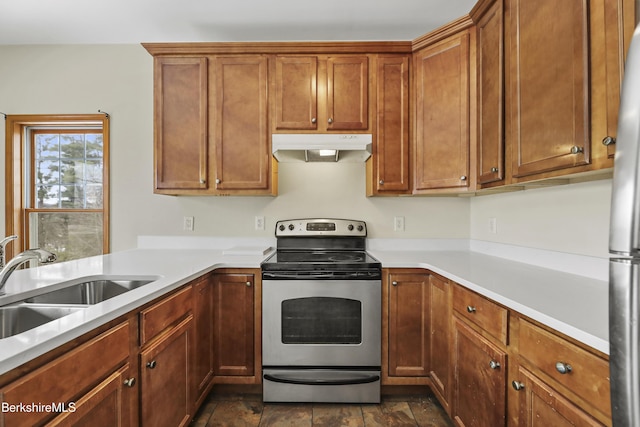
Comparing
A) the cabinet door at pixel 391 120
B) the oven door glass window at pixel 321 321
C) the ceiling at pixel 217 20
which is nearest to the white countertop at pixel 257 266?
the oven door glass window at pixel 321 321

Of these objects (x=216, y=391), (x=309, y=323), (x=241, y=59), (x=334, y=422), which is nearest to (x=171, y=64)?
(x=241, y=59)

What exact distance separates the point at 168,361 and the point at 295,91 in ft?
6.04

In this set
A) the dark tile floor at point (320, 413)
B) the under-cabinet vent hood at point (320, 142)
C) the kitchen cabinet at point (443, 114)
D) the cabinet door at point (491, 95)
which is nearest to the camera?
the cabinet door at point (491, 95)

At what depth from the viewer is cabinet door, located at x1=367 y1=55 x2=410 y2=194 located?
2301 mm

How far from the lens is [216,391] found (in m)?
2.08

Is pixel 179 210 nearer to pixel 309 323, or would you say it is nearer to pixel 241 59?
pixel 241 59

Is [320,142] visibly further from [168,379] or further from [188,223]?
[168,379]

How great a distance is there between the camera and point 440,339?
185 cm

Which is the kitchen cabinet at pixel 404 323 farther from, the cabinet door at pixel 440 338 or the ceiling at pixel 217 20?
the ceiling at pixel 217 20

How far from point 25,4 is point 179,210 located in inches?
68.9

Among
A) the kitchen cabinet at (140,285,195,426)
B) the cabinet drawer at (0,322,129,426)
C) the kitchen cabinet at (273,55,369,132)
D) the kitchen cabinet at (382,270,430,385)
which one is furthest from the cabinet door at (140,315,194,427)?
the kitchen cabinet at (273,55,369,132)

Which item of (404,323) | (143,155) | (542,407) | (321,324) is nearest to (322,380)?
(321,324)

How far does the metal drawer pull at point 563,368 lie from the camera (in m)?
0.93

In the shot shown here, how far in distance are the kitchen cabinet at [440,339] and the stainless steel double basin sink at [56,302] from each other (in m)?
1.54
